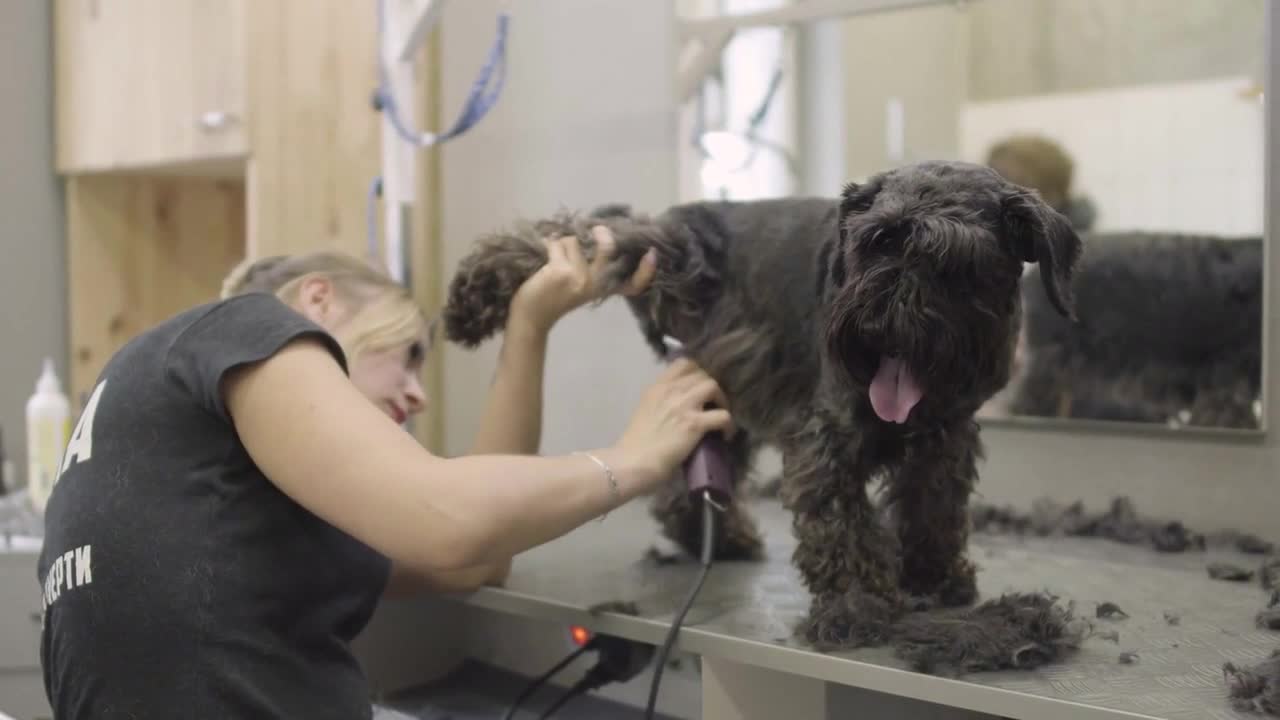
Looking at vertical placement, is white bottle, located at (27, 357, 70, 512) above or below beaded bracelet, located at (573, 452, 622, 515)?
below

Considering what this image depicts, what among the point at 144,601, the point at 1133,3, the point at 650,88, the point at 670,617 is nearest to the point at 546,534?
the point at 670,617

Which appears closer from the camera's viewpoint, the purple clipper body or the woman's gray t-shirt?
the woman's gray t-shirt

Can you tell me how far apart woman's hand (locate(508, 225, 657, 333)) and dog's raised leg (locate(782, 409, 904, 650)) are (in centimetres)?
28

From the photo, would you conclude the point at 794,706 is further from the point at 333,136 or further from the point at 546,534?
the point at 333,136

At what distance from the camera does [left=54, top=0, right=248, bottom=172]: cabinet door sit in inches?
67.5

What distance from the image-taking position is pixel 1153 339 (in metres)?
1.49

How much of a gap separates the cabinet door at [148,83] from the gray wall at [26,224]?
37 millimetres

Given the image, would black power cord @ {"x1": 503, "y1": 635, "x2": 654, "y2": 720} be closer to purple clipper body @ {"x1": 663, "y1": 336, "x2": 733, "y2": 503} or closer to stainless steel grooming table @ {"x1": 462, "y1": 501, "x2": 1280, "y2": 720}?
stainless steel grooming table @ {"x1": 462, "y1": 501, "x2": 1280, "y2": 720}

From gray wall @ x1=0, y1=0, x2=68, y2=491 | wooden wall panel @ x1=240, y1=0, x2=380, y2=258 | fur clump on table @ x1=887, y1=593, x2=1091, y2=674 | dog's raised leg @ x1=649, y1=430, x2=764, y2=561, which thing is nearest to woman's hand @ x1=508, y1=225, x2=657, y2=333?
dog's raised leg @ x1=649, y1=430, x2=764, y2=561

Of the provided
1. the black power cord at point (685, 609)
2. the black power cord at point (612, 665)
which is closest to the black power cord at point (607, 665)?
the black power cord at point (612, 665)

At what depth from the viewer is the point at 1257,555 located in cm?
129

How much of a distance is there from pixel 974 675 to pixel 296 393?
0.59 m

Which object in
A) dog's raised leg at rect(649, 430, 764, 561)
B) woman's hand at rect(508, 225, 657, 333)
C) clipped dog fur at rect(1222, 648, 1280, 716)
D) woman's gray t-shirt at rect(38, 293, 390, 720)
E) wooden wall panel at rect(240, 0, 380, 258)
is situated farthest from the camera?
wooden wall panel at rect(240, 0, 380, 258)

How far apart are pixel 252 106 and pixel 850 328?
4.02 feet
